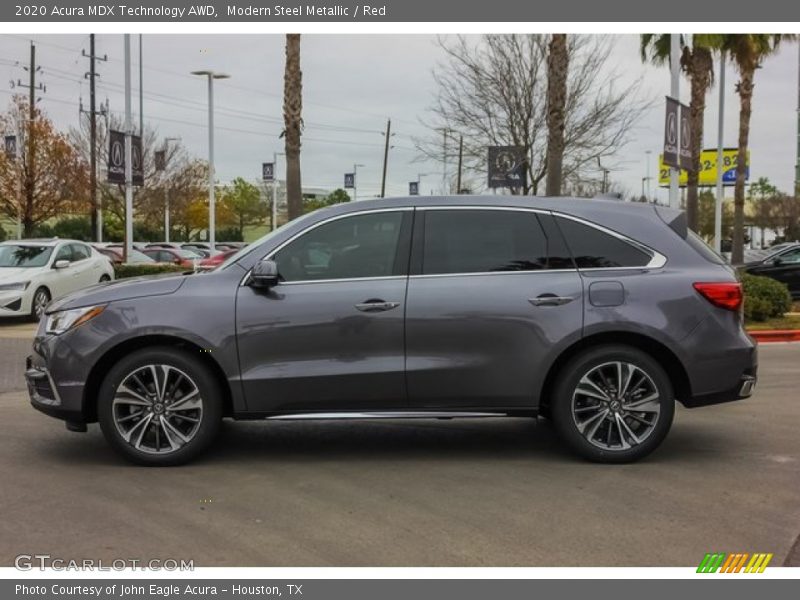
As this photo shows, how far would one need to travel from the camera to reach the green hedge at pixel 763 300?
1470 cm

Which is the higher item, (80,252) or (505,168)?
(505,168)

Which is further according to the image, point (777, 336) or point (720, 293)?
point (777, 336)

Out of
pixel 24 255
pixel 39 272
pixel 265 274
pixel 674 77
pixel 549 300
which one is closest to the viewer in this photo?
pixel 265 274

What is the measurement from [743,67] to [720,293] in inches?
875

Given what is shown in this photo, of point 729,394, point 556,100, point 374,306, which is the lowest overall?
point 729,394

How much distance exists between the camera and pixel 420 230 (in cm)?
575

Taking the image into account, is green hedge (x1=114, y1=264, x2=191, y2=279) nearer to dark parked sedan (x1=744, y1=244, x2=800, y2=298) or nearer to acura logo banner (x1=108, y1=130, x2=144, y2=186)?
acura logo banner (x1=108, y1=130, x2=144, y2=186)

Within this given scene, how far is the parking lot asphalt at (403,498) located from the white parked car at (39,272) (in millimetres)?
9347

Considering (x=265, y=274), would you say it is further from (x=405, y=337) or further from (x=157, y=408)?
(x=157, y=408)

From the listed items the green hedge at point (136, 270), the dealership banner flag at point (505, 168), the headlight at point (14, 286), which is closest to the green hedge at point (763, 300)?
the dealership banner flag at point (505, 168)

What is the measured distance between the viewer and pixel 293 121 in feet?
62.3

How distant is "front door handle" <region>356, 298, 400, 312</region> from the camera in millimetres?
5523

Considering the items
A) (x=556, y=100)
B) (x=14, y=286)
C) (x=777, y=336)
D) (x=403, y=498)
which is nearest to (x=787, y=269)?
(x=777, y=336)

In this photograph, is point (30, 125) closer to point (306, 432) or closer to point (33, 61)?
point (33, 61)
